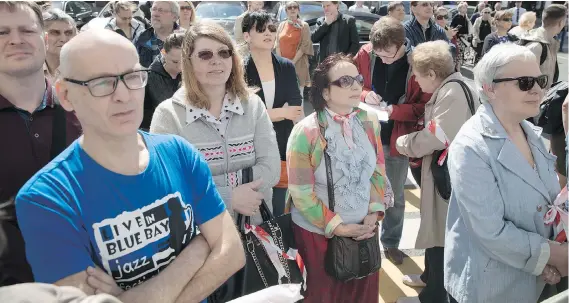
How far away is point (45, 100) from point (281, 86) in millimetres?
1792

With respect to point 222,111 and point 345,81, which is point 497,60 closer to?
point 345,81

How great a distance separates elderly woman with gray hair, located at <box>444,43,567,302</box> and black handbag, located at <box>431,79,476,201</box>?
2.09ft

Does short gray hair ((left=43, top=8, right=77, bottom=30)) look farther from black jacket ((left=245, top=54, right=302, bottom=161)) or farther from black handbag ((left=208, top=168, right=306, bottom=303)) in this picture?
black handbag ((left=208, top=168, right=306, bottom=303))

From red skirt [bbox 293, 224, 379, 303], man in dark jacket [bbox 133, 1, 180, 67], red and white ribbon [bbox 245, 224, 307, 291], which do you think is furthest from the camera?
man in dark jacket [bbox 133, 1, 180, 67]

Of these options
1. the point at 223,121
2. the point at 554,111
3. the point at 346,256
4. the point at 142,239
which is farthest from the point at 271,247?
the point at 554,111

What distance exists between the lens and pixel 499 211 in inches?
79.8

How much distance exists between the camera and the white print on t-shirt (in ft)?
4.57

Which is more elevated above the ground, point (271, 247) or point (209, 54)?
point (209, 54)

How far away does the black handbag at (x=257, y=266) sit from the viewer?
2.20 metres

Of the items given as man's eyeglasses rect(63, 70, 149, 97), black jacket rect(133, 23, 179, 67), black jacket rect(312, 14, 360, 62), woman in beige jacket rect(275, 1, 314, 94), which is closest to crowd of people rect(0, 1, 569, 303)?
man's eyeglasses rect(63, 70, 149, 97)

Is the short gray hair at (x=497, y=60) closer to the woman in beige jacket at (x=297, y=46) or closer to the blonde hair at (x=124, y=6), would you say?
the woman in beige jacket at (x=297, y=46)

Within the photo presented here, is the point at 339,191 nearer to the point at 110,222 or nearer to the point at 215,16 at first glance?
the point at 110,222

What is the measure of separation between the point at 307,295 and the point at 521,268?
1134 millimetres

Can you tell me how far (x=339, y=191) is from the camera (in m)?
2.53
